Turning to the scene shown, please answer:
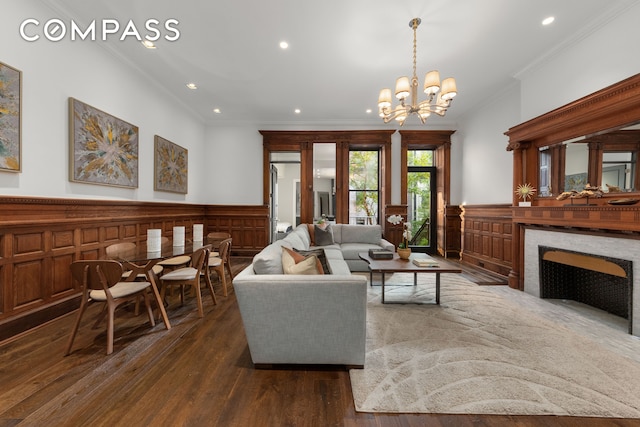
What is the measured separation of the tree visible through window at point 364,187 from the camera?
22.0 ft

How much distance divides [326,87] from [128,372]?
4.65m

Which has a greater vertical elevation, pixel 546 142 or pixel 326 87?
pixel 326 87

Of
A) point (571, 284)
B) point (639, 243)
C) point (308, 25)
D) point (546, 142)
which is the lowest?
point (571, 284)

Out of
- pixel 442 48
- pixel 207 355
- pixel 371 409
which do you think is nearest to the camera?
pixel 371 409

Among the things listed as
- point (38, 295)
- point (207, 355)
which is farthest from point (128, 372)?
point (38, 295)

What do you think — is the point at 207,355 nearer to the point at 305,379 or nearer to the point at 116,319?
the point at 305,379

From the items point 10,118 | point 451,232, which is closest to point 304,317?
point 10,118

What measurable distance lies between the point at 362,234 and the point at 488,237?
2454 mm

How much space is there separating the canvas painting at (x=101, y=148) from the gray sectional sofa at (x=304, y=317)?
2813 millimetres

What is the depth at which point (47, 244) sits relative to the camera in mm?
2756

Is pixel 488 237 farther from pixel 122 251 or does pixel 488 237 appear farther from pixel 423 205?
pixel 122 251

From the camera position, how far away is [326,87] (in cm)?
466

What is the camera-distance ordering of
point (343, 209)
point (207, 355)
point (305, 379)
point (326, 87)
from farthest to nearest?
point (343, 209), point (326, 87), point (207, 355), point (305, 379)

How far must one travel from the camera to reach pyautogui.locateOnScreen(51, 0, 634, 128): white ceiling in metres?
2.80
